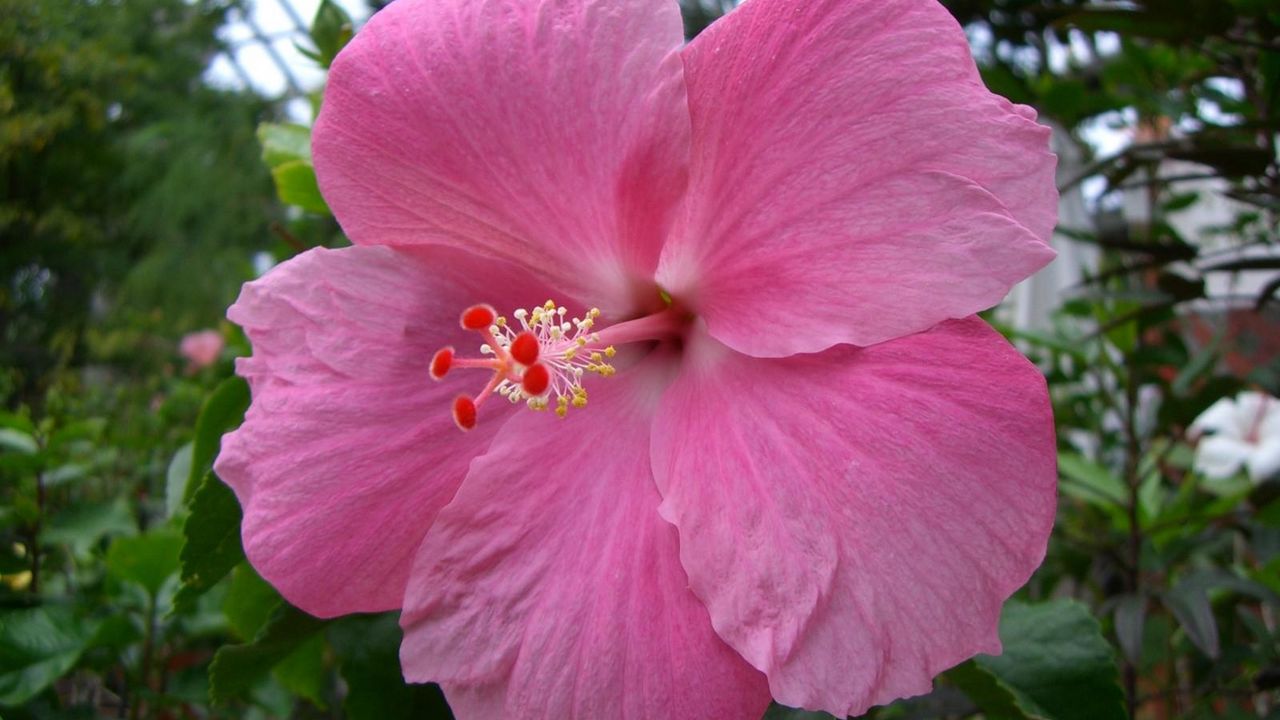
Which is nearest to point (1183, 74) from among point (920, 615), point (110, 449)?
point (920, 615)

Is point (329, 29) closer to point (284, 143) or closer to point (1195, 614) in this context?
point (284, 143)

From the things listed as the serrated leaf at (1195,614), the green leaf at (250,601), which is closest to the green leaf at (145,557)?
the green leaf at (250,601)

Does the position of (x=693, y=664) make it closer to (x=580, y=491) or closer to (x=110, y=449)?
(x=580, y=491)

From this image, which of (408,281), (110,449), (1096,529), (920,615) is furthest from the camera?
(1096,529)

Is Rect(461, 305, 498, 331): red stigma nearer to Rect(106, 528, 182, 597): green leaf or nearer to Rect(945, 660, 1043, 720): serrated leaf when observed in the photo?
Rect(945, 660, 1043, 720): serrated leaf

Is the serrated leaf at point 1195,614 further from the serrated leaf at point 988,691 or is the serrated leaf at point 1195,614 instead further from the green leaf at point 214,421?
the green leaf at point 214,421
